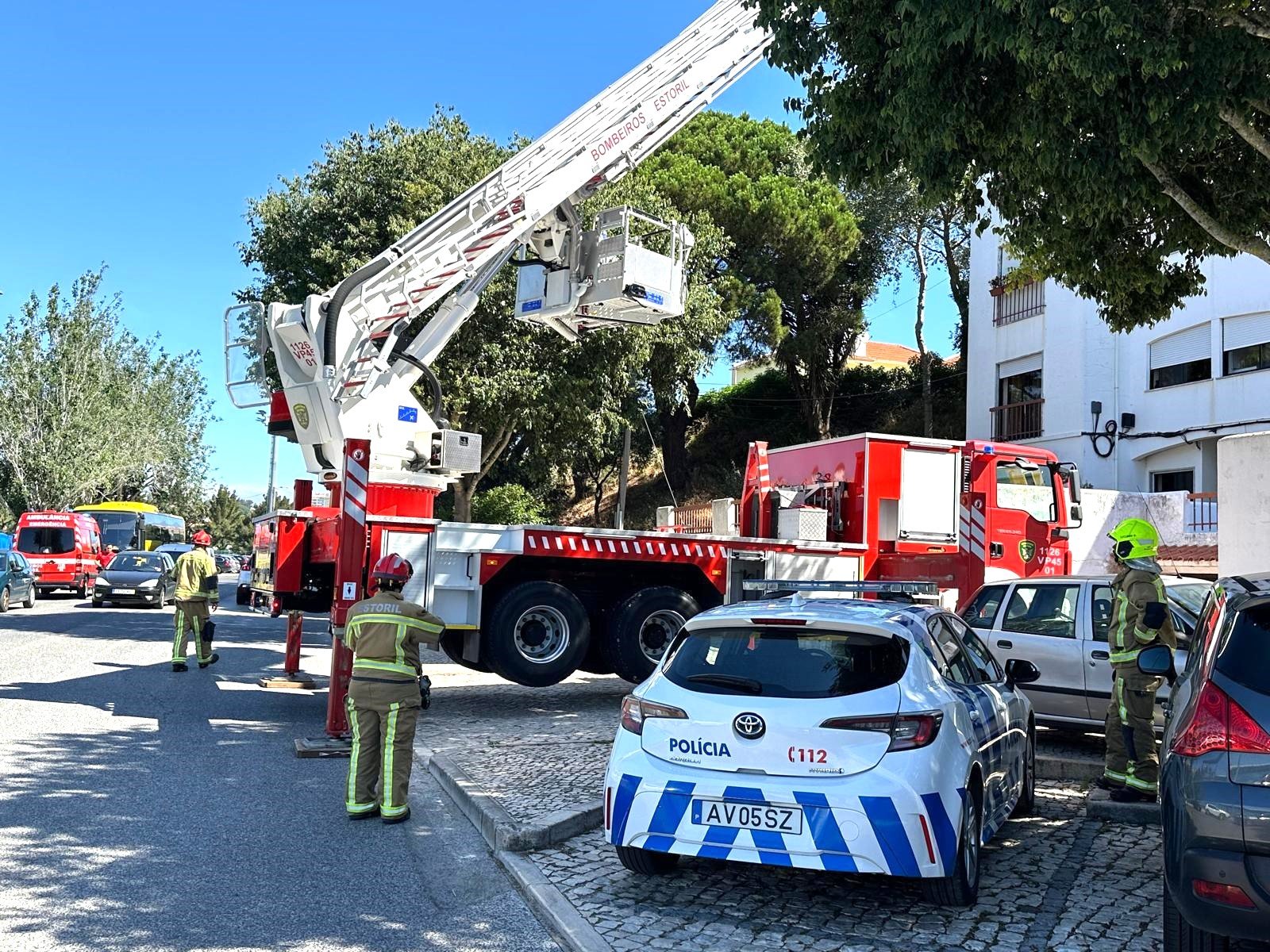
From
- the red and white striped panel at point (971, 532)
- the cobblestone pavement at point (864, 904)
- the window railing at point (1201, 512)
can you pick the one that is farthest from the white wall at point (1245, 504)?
the window railing at point (1201, 512)

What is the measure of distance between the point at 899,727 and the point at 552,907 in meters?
1.77

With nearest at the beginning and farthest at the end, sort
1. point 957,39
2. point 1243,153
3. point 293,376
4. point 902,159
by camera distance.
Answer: point 957,39
point 902,159
point 1243,153
point 293,376

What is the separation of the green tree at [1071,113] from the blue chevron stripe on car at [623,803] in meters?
4.34

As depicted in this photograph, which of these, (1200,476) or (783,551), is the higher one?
(1200,476)

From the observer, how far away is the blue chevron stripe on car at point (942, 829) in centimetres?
474

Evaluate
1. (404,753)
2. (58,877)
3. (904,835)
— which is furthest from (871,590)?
(58,877)

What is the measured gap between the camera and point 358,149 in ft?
76.3

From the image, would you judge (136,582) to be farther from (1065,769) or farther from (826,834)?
(826,834)

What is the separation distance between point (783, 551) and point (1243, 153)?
5950 mm

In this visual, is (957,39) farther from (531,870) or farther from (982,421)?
(982,421)

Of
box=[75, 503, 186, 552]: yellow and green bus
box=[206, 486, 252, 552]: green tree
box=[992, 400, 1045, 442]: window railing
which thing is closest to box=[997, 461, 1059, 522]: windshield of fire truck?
box=[992, 400, 1045, 442]: window railing

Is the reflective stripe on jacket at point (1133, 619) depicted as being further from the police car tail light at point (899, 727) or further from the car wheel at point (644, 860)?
the car wheel at point (644, 860)

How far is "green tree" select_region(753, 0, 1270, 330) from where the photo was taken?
6.15 meters

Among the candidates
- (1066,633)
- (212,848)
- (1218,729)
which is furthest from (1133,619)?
(212,848)
